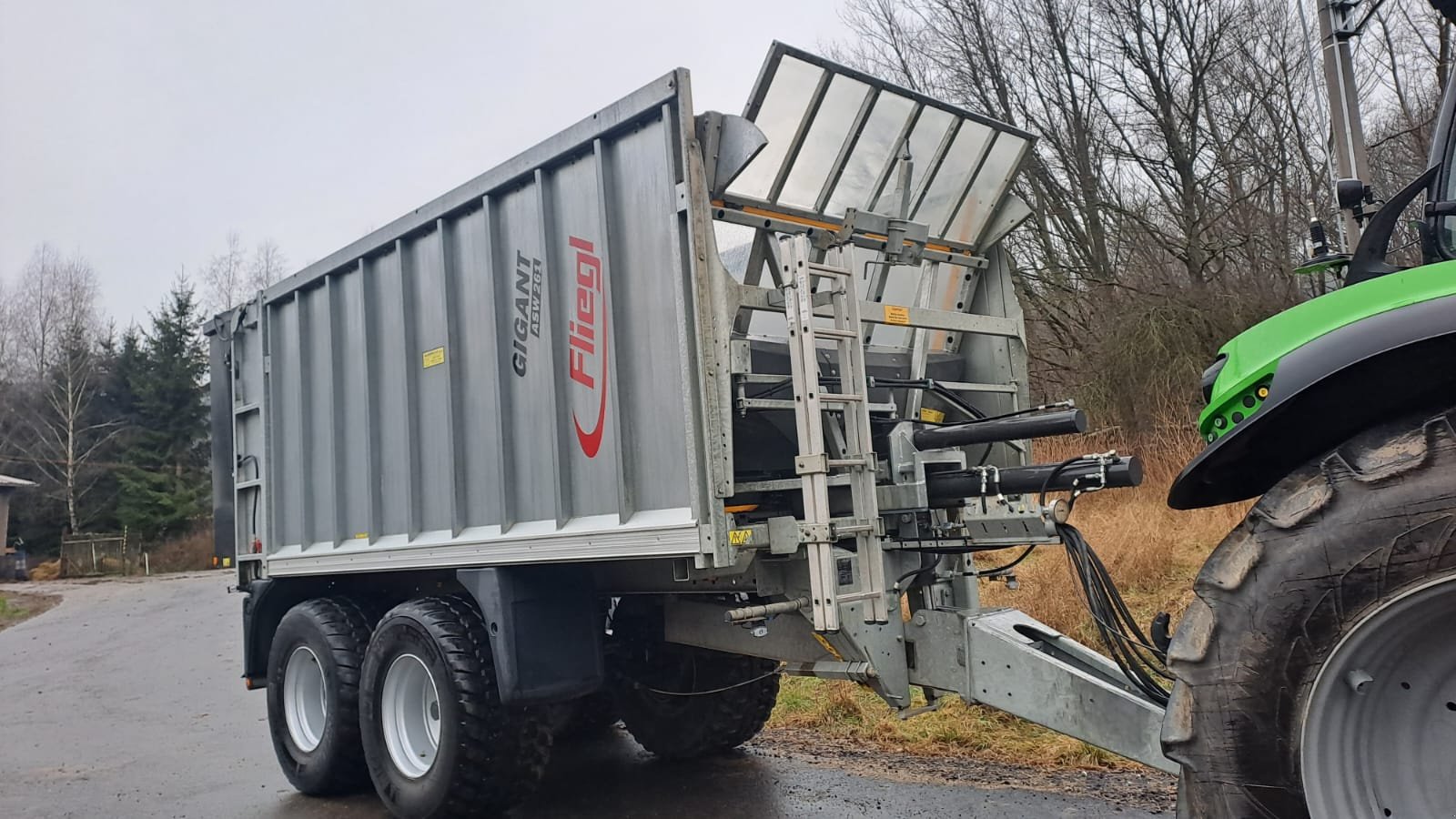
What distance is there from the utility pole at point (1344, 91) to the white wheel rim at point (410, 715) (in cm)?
698

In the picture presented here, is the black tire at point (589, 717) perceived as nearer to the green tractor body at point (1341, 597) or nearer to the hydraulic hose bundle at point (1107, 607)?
the hydraulic hose bundle at point (1107, 607)

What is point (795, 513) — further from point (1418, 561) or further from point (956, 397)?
point (1418, 561)

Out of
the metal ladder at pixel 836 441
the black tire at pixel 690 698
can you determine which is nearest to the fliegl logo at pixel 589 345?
the metal ladder at pixel 836 441

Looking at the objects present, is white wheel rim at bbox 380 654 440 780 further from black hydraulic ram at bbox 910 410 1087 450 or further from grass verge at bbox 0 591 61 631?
grass verge at bbox 0 591 61 631

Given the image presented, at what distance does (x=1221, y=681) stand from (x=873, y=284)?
3.43m

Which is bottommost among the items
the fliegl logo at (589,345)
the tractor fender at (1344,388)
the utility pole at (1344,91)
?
the tractor fender at (1344,388)

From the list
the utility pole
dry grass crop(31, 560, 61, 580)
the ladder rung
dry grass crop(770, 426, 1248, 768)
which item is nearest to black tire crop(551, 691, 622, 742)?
dry grass crop(770, 426, 1248, 768)

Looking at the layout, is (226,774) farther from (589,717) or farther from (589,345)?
(589,345)

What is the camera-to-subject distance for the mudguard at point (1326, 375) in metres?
2.34

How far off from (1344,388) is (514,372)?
389 centimetres

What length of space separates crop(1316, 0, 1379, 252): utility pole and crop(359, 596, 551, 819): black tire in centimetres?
663

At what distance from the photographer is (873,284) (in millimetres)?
5598

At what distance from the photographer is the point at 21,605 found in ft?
85.2

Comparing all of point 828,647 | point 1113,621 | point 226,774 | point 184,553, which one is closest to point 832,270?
point 828,647
